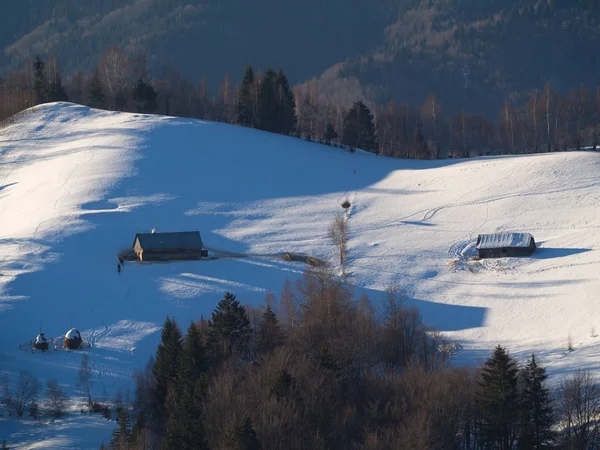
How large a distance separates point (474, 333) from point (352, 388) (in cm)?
1073

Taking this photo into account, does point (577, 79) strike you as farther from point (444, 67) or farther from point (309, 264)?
point (309, 264)

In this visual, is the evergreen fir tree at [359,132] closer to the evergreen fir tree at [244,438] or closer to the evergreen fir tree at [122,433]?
the evergreen fir tree at [122,433]

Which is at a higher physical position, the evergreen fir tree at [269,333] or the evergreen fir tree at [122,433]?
the evergreen fir tree at [269,333]

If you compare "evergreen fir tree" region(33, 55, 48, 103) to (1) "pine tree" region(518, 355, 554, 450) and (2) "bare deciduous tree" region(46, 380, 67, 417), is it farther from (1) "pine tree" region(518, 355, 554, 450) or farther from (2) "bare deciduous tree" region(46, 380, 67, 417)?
(1) "pine tree" region(518, 355, 554, 450)

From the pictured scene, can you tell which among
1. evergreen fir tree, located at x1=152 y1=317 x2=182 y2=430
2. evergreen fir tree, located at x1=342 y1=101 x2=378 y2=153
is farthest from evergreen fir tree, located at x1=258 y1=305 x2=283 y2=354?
evergreen fir tree, located at x1=342 y1=101 x2=378 y2=153

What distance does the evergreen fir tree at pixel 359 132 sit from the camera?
82.3 meters

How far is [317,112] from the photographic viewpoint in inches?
3506

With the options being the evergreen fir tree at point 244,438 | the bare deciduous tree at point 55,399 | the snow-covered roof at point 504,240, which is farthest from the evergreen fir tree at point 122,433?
the snow-covered roof at point 504,240

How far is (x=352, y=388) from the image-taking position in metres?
39.1

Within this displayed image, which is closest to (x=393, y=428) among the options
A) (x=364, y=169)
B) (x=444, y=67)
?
(x=364, y=169)

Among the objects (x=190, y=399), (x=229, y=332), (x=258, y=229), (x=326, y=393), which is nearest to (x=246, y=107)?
(x=258, y=229)

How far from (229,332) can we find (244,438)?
11958 mm

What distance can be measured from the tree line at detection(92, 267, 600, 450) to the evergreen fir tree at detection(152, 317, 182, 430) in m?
0.06

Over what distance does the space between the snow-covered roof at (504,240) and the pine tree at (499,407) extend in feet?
63.8
